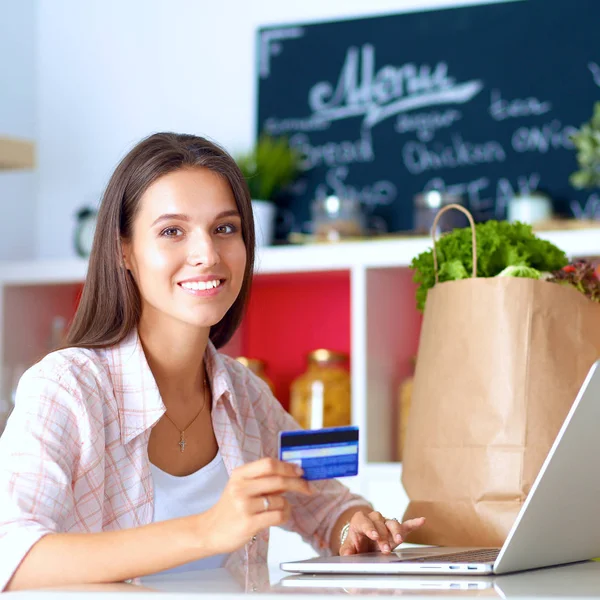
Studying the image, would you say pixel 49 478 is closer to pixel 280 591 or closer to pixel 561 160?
pixel 280 591

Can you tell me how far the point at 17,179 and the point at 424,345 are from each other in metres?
1.99

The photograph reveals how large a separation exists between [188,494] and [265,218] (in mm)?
1383

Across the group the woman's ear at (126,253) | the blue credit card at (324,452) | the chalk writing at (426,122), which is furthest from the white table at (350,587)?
the chalk writing at (426,122)

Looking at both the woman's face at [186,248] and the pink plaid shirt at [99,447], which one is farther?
the woman's face at [186,248]

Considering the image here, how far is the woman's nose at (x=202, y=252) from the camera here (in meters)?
1.38

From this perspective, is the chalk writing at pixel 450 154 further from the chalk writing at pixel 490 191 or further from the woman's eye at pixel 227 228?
the woman's eye at pixel 227 228

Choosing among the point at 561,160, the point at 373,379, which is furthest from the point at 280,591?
the point at 561,160

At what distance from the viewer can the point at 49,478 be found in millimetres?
1138

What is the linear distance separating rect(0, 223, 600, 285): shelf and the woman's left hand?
1091mm

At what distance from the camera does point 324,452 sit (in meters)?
0.94

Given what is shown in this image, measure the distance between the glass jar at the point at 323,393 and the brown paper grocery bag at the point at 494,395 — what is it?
1.15m

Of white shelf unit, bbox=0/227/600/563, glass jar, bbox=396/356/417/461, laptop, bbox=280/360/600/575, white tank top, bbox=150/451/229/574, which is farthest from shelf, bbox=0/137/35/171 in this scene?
laptop, bbox=280/360/600/575

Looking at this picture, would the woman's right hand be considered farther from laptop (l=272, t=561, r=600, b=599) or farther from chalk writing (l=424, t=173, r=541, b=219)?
chalk writing (l=424, t=173, r=541, b=219)

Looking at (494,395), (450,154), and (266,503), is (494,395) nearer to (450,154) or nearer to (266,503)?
(266,503)
